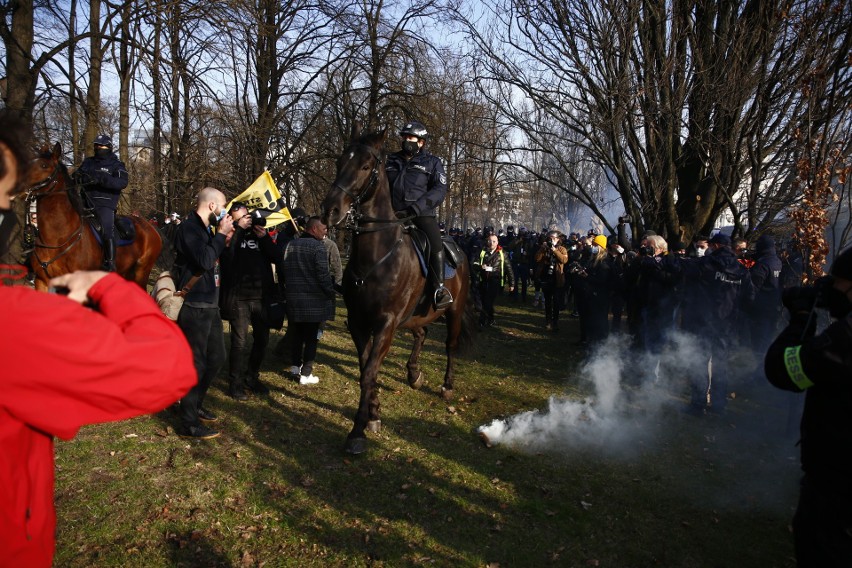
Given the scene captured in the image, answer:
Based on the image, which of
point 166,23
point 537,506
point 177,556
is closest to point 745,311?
point 537,506

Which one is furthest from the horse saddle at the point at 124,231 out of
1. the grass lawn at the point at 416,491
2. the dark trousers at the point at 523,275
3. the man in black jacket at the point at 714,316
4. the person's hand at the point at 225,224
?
the dark trousers at the point at 523,275

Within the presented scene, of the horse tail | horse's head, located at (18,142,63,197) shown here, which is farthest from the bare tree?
horse's head, located at (18,142,63,197)

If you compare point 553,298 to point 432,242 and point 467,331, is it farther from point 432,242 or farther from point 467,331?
point 432,242

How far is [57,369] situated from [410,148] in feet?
18.0

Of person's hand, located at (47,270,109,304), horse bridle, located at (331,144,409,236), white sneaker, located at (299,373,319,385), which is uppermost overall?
horse bridle, located at (331,144,409,236)

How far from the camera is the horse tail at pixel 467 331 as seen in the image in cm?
845

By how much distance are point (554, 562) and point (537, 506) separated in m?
0.75

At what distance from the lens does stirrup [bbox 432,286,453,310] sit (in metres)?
6.70

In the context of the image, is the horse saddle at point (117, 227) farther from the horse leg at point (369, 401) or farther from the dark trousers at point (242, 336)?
the horse leg at point (369, 401)

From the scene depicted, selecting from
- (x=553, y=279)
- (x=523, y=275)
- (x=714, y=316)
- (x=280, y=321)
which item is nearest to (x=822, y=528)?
(x=714, y=316)

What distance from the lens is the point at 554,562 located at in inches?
153

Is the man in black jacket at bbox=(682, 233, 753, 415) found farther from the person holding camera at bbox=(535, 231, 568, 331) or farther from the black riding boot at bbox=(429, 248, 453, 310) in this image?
the person holding camera at bbox=(535, 231, 568, 331)

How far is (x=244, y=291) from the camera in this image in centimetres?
686

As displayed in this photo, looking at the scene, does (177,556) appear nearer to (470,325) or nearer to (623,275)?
(470,325)
